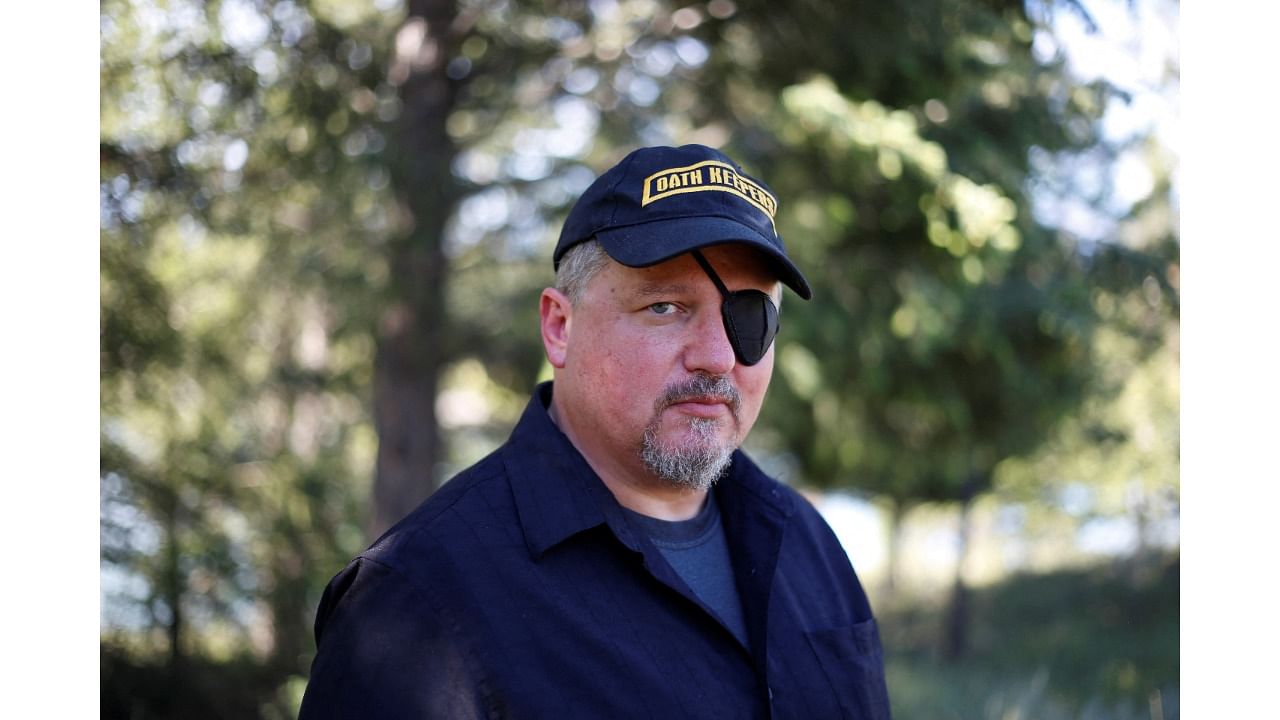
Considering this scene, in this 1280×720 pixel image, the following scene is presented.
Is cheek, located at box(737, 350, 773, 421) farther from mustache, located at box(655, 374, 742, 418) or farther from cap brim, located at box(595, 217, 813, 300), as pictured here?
cap brim, located at box(595, 217, 813, 300)

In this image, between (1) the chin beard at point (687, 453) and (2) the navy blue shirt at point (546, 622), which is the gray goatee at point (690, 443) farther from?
(2) the navy blue shirt at point (546, 622)

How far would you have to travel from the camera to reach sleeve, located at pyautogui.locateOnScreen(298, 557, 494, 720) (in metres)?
1.59

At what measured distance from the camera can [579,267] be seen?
1.94m

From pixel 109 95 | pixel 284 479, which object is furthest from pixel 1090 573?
pixel 109 95

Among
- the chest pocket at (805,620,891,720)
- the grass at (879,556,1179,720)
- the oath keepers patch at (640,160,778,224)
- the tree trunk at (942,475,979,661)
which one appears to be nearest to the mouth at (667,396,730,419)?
the oath keepers patch at (640,160,778,224)

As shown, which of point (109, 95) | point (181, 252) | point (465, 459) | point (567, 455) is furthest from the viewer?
point (465, 459)

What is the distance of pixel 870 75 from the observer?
468cm

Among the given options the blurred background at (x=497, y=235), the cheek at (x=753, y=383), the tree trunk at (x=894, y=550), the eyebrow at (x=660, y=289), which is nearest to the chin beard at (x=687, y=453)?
the cheek at (x=753, y=383)

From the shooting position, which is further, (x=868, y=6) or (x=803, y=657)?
(x=868, y=6)

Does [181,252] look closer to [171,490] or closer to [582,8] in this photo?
[171,490]

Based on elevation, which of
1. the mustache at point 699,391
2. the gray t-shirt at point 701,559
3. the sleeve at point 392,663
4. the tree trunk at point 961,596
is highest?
the tree trunk at point 961,596

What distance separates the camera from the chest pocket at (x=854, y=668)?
2002 millimetres

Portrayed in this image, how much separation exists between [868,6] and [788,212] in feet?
3.26

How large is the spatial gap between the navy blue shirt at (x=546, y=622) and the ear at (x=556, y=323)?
0.12m
